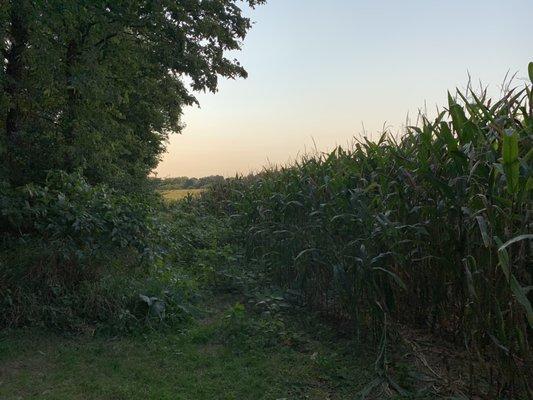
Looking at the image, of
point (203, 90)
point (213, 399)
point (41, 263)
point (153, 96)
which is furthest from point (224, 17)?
point (213, 399)

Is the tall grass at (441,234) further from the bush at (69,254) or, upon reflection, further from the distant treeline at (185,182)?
the distant treeline at (185,182)

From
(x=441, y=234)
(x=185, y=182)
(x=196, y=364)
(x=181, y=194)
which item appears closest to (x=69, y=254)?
(x=196, y=364)

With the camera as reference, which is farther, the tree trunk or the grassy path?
the tree trunk

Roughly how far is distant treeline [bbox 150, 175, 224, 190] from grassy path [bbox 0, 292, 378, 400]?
12.2 meters

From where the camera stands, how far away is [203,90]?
42.1ft

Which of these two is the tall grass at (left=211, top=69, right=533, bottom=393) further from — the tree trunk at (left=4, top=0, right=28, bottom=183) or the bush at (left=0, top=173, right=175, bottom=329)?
the tree trunk at (left=4, top=0, right=28, bottom=183)

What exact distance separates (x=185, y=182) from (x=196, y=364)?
24233 mm

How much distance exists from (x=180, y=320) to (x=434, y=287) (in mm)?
2992

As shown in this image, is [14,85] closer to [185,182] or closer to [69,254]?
[69,254]

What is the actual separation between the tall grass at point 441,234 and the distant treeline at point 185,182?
12.0 meters

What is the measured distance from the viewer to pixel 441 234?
3.80 m

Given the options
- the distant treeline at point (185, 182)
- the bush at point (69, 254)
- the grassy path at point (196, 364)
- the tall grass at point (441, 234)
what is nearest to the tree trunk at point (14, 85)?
the bush at point (69, 254)

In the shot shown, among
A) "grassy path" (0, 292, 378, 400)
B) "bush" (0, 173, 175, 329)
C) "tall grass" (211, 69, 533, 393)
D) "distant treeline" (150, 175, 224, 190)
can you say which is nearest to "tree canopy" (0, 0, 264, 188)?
"bush" (0, 173, 175, 329)

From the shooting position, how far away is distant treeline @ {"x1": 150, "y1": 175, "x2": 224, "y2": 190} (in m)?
18.0
